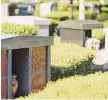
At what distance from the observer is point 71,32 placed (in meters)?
17.5

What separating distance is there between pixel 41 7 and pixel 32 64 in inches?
1027

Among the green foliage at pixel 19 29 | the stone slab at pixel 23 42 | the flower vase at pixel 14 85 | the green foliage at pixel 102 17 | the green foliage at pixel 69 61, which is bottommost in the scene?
the green foliage at pixel 102 17

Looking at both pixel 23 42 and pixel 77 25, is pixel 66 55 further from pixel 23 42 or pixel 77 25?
pixel 77 25

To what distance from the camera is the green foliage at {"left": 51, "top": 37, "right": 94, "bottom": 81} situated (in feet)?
34.7

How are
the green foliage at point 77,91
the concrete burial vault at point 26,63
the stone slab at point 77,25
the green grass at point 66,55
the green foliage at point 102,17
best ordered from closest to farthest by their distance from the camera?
the green foliage at point 77,91
the concrete burial vault at point 26,63
the green grass at point 66,55
the stone slab at point 77,25
the green foliage at point 102,17

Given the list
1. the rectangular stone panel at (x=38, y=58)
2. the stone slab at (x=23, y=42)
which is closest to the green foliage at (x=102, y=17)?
the rectangular stone panel at (x=38, y=58)

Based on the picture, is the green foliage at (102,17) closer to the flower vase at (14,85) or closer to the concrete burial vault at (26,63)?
the concrete burial vault at (26,63)

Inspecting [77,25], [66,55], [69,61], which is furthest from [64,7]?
[69,61]

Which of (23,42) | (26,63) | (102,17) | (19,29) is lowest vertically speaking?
(102,17)

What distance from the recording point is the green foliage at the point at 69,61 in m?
10.6

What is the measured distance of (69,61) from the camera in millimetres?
11438

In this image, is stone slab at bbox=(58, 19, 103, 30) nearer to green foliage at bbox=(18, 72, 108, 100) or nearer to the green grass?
the green grass

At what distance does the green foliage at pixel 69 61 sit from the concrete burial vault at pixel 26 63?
1011mm

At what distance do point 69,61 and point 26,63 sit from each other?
103 inches
